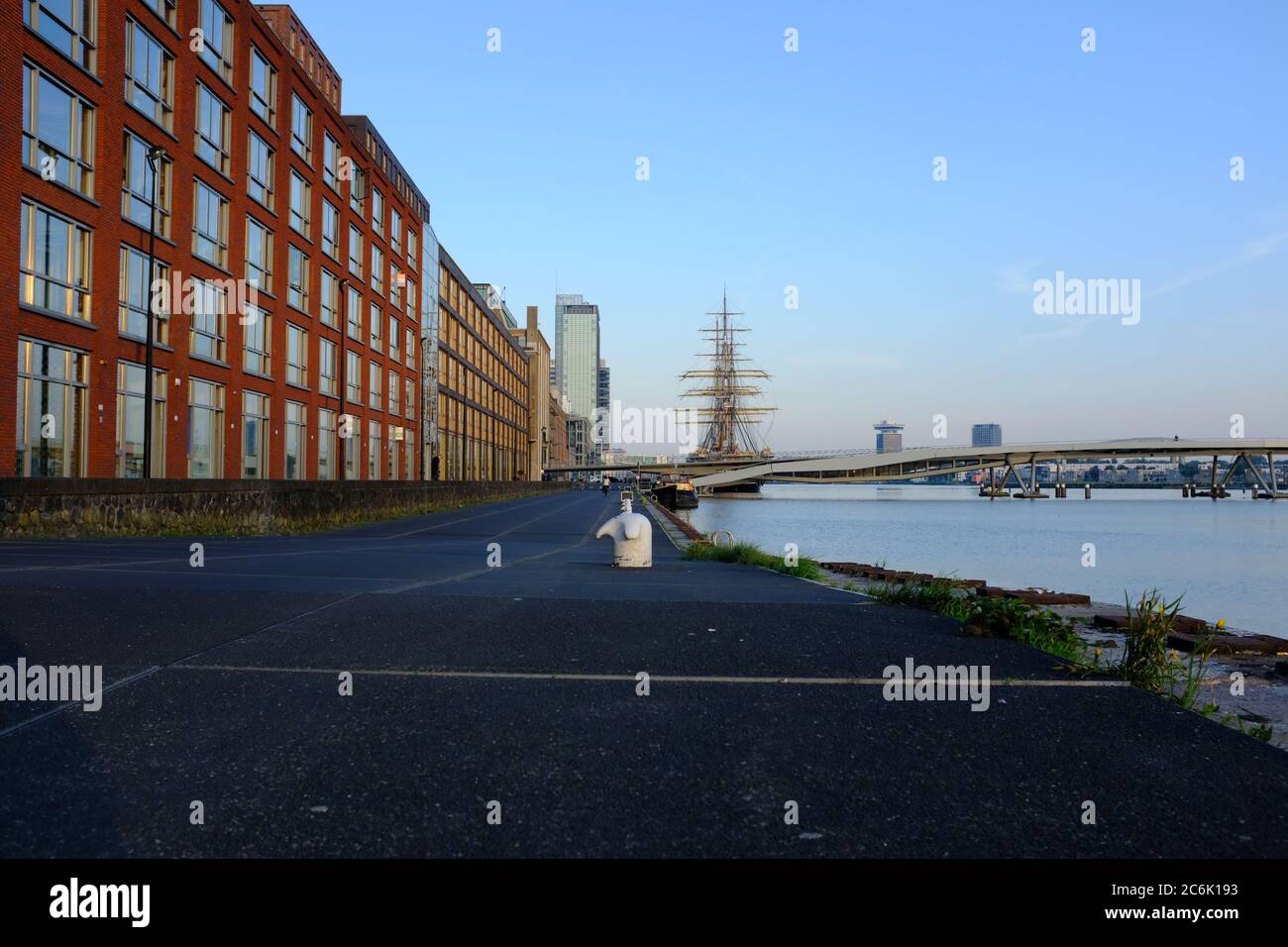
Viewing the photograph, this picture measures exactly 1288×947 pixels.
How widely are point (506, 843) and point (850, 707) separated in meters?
2.59

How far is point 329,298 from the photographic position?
4153 centimetres

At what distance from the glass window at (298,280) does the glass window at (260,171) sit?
2.69 meters

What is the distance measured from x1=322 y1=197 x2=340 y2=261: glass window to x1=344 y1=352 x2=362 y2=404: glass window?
5278mm

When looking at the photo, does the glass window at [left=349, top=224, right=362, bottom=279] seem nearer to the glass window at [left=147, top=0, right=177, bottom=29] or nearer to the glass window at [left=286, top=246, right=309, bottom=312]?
the glass window at [left=286, top=246, right=309, bottom=312]

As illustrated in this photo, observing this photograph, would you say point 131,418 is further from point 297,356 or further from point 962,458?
point 962,458

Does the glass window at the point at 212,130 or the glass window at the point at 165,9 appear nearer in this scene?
the glass window at the point at 165,9

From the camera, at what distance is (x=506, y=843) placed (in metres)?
3.10

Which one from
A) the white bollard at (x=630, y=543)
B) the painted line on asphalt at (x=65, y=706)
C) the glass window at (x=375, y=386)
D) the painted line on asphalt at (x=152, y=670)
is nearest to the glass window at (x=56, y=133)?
the white bollard at (x=630, y=543)

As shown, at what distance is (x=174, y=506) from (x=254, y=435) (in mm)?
12956

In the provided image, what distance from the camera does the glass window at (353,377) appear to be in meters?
44.5

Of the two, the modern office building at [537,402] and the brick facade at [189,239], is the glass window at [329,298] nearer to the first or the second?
the brick facade at [189,239]

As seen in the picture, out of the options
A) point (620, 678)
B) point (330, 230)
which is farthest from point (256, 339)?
point (620, 678)
